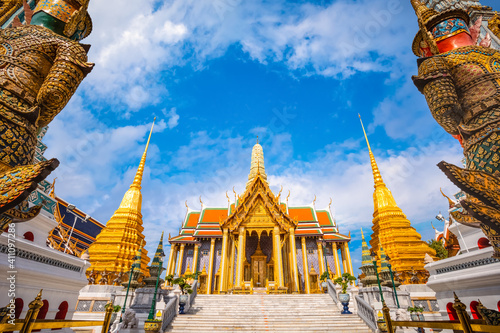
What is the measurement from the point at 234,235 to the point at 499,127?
1768 centimetres

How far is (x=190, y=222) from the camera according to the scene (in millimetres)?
24672

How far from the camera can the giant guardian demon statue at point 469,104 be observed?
2113mm

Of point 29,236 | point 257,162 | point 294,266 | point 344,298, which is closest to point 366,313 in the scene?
point 344,298

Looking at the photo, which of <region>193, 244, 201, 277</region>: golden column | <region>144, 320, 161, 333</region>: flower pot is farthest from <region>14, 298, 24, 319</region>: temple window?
<region>193, 244, 201, 277</region>: golden column

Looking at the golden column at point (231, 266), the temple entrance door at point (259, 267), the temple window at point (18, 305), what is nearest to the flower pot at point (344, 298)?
the golden column at point (231, 266)

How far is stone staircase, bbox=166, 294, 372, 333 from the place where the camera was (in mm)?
8375

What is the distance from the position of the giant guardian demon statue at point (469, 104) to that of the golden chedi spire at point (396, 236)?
1174 centimetres

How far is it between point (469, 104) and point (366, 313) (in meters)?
8.56

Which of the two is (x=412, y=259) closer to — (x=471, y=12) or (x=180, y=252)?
(x=471, y=12)

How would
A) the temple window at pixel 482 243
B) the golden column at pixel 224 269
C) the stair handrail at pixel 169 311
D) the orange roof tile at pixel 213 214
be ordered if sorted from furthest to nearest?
1. the orange roof tile at pixel 213 214
2. the golden column at pixel 224 269
3. the stair handrail at pixel 169 311
4. the temple window at pixel 482 243

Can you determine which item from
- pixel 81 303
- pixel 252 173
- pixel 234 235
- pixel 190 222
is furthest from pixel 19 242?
pixel 252 173

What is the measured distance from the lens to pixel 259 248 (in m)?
20.2

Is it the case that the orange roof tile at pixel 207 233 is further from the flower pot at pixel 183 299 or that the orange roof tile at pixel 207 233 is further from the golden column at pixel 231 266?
the flower pot at pixel 183 299

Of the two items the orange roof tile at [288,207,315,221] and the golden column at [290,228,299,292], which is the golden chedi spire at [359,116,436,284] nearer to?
the golden column at [290,228,299,292]
